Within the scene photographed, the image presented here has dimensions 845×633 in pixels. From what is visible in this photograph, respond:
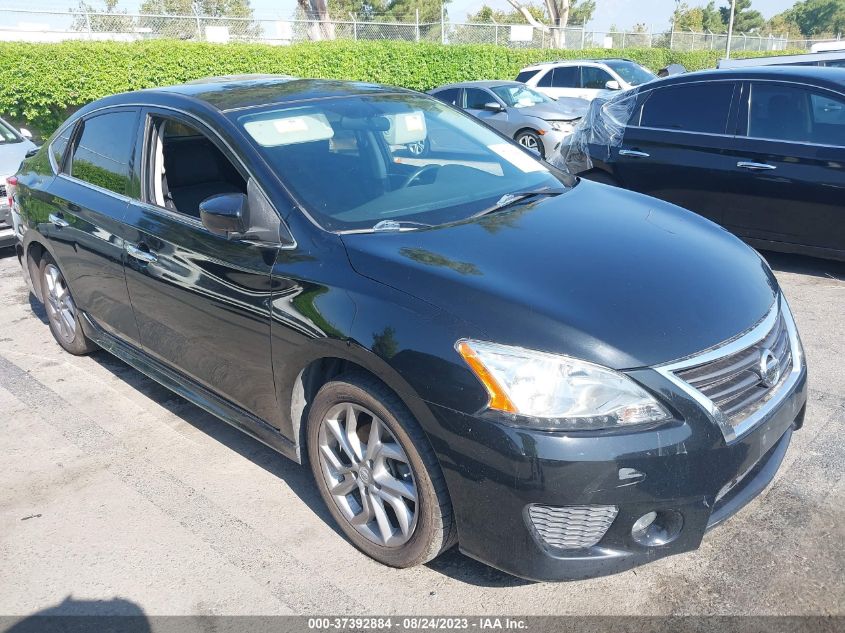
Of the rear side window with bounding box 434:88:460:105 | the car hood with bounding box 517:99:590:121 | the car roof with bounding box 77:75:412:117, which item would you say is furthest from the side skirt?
the rear side window with bounding box 434:88:460:105

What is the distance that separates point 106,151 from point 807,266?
5.40 m

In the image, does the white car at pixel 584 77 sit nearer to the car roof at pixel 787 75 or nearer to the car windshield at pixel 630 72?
the car windshield at pixel 630 72

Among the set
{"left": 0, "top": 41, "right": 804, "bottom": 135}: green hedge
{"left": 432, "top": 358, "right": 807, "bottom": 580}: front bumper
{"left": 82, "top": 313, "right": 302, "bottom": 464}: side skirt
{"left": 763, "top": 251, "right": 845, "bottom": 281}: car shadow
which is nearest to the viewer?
{"left": 432, "top": 358, "right": 807, "bottom": 580}: front bumper

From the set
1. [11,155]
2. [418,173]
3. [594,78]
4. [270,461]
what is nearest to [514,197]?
[418,173]

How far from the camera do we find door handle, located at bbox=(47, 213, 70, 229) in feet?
14.9

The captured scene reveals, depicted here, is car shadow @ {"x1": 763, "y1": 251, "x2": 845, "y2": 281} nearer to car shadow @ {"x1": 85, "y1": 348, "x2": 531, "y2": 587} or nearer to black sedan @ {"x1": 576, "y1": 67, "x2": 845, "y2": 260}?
black sedan @ {"x1": 576, "y1": 67, "x2": 845, "y2": 260}

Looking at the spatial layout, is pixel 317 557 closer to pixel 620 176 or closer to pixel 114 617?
pixel 114 617

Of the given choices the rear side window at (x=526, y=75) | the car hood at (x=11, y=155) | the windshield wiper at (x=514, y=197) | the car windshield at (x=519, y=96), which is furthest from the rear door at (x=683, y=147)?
the rear side window at (x=526, y=75)

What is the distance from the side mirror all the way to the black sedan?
436 cm

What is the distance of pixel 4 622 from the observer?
9.04 ft

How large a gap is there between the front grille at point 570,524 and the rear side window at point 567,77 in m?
14.5

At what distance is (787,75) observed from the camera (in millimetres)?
5945

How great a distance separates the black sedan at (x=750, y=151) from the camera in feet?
18.7

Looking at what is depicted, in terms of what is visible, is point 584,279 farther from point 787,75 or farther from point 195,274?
point 787,75
